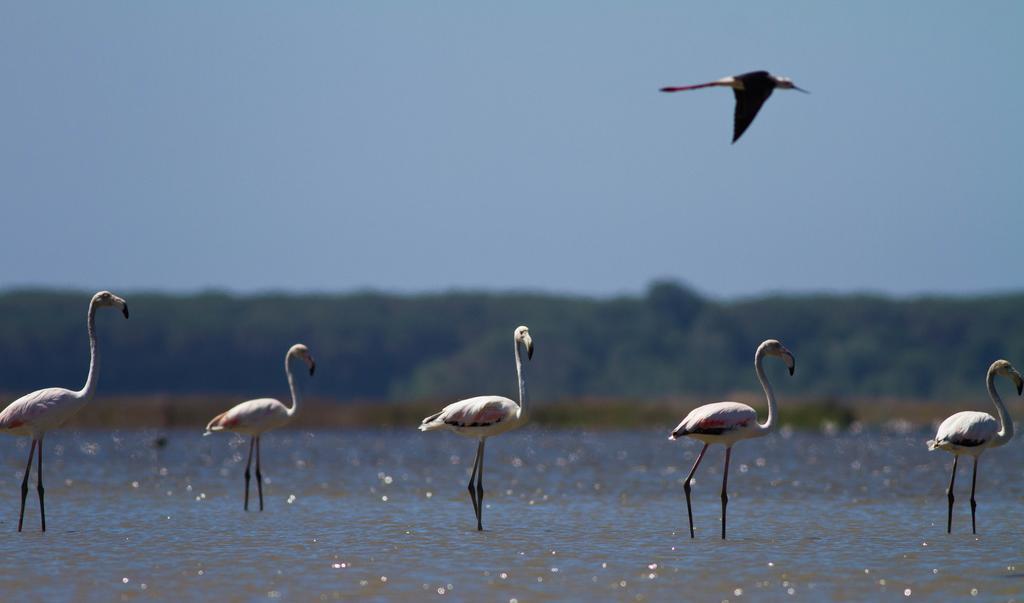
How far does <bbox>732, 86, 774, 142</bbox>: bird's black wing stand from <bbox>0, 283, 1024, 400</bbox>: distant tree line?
6881 cm

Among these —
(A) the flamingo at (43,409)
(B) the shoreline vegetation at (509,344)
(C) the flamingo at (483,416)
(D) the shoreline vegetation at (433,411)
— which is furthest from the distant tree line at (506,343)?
(A) the flamingo at (43,409)

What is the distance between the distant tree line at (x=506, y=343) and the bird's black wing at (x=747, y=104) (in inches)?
2709

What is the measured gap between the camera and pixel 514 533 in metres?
12.8

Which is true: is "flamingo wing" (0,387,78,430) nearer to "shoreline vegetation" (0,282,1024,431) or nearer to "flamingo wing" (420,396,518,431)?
"flamingo wing" (420,396,518,431)

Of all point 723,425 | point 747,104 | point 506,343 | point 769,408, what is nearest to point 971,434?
point 769,408

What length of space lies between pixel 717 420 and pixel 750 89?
→ 11.0ft

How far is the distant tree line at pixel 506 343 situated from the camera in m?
84.6

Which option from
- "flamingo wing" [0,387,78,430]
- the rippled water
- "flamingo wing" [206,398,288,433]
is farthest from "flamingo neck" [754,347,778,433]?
"flamingo wing" [0,387,78,430]

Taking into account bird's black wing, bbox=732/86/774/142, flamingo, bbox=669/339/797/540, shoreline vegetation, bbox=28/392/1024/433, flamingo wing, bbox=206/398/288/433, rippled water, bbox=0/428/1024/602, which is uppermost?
bird's black wing, bbox=732/86/774/142

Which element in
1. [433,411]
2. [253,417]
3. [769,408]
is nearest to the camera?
[769,408]

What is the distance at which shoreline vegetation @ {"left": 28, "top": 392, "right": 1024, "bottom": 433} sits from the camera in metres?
37.2

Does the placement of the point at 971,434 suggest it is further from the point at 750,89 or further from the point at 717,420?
the point at 750,89

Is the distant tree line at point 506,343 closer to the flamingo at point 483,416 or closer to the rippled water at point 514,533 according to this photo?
the rippled water at point 514,533

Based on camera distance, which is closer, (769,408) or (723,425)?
(723,425)
